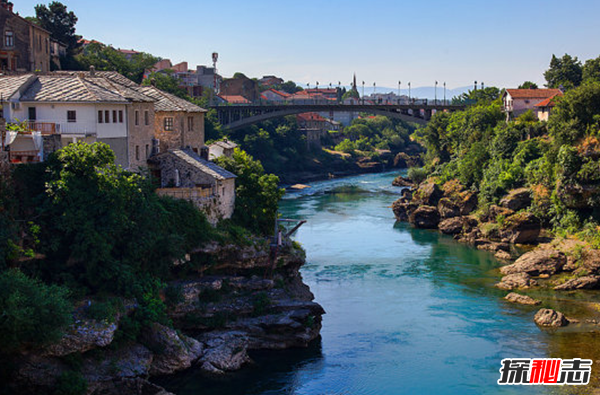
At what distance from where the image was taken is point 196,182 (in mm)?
36406

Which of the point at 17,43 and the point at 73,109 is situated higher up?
the point at 17,43

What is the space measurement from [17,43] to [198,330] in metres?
34.1

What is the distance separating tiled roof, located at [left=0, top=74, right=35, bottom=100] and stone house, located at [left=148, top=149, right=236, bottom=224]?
6.77 metres

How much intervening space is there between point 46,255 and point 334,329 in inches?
538

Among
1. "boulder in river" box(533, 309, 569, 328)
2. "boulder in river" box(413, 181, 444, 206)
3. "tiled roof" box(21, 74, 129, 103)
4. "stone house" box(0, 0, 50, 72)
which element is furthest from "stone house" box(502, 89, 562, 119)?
"tiled roof" box(21, 74, 129, 103)

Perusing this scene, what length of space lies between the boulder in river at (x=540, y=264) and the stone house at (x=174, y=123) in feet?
64.3

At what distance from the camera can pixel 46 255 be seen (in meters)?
28.7

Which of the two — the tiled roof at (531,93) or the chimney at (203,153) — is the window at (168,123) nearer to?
the chimney at (203,153)

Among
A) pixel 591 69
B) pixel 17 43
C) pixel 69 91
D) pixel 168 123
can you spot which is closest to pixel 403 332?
pixel 168 123

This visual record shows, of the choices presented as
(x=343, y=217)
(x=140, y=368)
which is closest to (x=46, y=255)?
(x=140, y=368)

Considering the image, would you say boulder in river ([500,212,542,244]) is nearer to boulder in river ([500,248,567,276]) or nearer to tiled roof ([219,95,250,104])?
boulder in river ([500,248,567,276])

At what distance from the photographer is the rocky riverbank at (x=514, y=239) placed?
1656 inches

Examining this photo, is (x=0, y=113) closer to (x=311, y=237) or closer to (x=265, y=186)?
(x=265, y=186)

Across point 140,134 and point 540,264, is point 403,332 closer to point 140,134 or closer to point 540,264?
point 540,264
